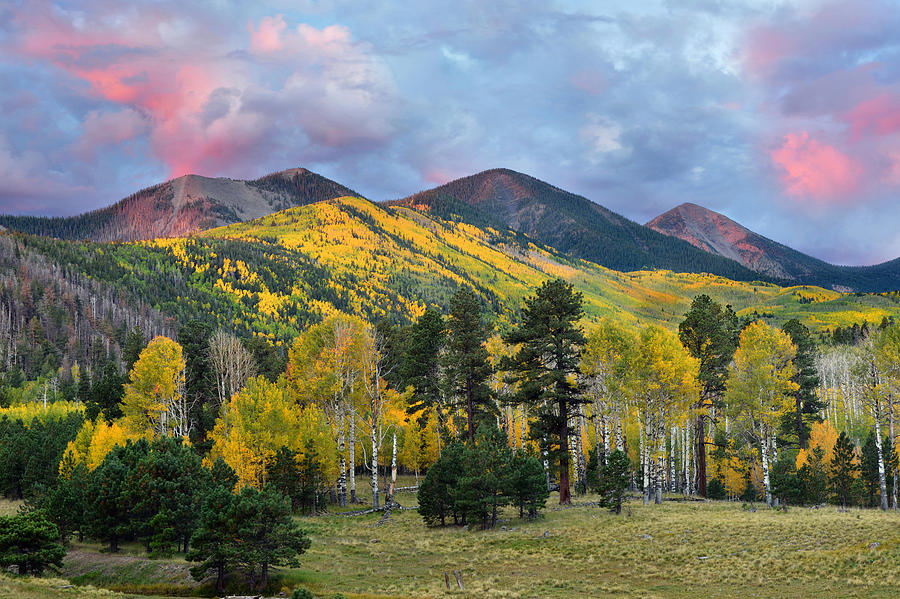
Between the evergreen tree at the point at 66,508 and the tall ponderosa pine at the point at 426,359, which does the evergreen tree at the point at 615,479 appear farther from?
the evergreen tree at the point at 66,508

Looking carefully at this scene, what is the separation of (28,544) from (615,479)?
35.1m

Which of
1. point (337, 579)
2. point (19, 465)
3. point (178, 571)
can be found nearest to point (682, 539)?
point (337, 579)

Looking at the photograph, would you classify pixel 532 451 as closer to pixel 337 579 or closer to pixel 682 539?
pixel 682 539

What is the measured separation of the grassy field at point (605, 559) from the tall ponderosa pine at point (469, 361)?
10.5 metres

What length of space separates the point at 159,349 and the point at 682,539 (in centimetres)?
4890

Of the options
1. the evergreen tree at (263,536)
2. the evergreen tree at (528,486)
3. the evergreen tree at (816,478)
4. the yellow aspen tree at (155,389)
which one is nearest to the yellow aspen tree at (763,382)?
the evergreen tree at (816,478)

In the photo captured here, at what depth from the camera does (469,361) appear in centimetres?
4756

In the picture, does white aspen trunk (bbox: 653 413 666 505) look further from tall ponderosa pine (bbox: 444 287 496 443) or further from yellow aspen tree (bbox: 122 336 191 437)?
yellow aspen tree (bbox: 122 336 191 437)

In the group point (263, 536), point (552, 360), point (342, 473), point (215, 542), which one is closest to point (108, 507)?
point (215, 542)

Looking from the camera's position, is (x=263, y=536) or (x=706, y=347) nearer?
(x=263, y=536)

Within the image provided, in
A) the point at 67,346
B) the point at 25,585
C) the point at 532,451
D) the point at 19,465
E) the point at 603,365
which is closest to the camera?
the point at 25,585

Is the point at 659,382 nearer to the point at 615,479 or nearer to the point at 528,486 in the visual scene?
the point at 615,479

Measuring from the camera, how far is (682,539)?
31.0 m

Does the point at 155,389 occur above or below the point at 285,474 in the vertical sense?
above
